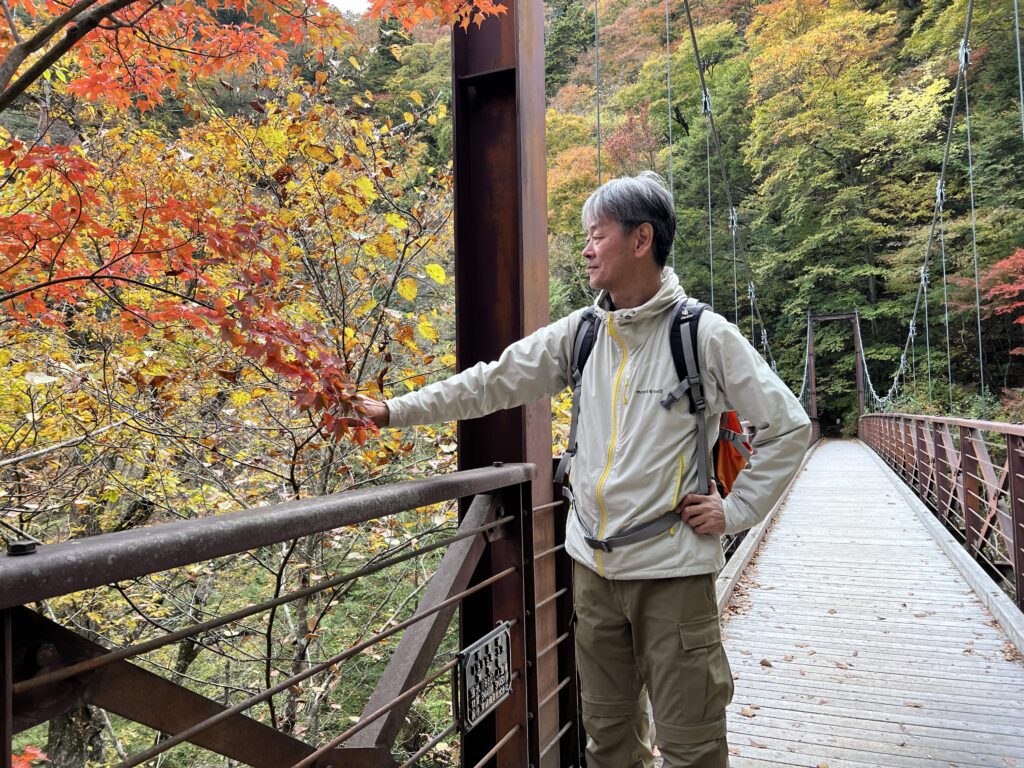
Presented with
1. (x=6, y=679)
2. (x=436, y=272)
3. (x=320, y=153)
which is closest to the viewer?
(x=6, y=679)

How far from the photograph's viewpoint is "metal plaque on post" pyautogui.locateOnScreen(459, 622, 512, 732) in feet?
4.02

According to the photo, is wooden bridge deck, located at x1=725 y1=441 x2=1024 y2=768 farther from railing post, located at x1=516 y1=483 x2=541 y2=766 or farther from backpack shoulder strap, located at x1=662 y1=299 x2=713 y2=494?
backpack shoulder strap, located at x1=662 y1=299 x2=713 y2=494

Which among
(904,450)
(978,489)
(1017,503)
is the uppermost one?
(1017,503)

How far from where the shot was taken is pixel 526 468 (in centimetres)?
146

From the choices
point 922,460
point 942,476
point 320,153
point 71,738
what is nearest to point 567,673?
point 320,153

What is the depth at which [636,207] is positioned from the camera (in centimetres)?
127

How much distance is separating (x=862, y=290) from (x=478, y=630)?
2250cm

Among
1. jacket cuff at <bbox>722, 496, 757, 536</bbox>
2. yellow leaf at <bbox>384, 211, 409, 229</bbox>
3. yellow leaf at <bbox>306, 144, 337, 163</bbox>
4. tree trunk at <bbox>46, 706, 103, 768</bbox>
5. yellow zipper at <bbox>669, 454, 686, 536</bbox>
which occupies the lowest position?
tree trunk at <bbox>46, 706, 103, 768</bbox>

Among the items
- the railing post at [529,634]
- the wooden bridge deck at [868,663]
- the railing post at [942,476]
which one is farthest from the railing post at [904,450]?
the railing post at [529,634]

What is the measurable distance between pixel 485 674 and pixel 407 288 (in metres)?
1.77

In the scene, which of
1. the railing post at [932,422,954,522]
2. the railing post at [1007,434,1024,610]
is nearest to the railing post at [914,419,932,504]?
the railing post at [932,422,954,522]

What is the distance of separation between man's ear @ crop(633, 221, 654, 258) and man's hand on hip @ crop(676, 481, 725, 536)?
454mm

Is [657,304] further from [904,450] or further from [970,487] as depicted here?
[904,450]

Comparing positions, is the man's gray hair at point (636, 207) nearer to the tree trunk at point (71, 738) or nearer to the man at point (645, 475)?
the man at point (645, 475)
